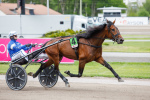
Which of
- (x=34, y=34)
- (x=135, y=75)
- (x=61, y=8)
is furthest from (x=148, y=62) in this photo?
(x=61, y=8)

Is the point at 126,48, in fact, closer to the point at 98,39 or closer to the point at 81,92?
the point at 98,39

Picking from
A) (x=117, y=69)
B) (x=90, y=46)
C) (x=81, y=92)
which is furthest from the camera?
(x=117, y=69)

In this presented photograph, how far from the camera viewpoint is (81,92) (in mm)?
8180

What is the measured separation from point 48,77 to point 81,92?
1.29 metres

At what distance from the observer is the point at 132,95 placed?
7.71m

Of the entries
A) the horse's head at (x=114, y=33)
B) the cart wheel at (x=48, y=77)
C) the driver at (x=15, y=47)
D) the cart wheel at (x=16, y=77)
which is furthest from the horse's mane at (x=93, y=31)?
the cart wheel at (x=16, y=77)

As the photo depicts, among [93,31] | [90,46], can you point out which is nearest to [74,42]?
[90,46]

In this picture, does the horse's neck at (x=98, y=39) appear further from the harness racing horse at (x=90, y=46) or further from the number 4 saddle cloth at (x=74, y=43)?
the number 4 saddle cloth at (x=74, y=43)

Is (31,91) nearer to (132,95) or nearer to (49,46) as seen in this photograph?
(49,46)

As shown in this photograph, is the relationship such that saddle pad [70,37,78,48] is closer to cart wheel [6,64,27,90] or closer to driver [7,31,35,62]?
driver [7,31,35,62]

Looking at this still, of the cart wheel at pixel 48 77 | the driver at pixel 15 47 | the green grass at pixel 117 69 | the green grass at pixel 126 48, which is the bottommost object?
the green grass at pixel 126 48

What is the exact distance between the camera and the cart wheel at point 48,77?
8953 mm

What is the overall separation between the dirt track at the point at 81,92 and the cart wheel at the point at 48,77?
0.15m

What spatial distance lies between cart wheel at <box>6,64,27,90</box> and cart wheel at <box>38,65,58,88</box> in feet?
2.32
